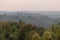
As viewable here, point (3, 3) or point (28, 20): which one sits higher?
point (3, 3)

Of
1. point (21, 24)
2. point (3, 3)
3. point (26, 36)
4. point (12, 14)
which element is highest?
point (3, 3)

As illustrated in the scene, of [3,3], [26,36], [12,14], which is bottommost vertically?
[26,36]

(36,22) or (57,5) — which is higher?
(57,5)

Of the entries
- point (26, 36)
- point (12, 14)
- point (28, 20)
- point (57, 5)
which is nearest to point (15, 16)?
point (12, 14)

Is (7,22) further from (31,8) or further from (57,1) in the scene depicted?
(57,1)

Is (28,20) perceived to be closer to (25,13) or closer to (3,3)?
(25,13)

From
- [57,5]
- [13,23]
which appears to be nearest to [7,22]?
[13,23]
